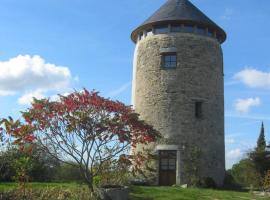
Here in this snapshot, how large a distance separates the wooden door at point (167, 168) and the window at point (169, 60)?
420cm

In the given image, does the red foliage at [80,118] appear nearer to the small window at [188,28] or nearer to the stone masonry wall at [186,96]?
the stone masonry wall at [186,96]

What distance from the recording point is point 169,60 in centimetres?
2250

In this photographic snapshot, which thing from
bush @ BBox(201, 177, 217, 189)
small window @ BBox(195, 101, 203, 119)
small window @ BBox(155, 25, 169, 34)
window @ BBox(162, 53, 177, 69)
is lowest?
bush @ BBox(201, 177, 217, 189)

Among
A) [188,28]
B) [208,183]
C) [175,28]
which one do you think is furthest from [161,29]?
[208,183]

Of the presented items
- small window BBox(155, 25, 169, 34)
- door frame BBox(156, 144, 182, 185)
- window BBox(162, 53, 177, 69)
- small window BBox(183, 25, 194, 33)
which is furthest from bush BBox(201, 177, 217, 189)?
small window BBox(155, 25, 169, 34)

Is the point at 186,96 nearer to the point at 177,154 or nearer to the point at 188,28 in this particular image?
the point at 177,154

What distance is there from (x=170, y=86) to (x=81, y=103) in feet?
31.2

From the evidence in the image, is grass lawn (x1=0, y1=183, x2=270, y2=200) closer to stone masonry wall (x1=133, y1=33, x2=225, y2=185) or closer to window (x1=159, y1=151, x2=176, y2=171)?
window (x1=159, y1=151, x2=176, y2=171)

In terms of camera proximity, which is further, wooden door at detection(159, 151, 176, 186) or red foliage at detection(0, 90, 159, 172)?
wooden door at detection(159, 151, 176, 186)

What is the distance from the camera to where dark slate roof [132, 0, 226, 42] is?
22234 millimetres

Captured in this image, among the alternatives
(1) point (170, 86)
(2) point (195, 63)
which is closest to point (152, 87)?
(1) point (170, 86)

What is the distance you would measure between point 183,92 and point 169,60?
1.76 m

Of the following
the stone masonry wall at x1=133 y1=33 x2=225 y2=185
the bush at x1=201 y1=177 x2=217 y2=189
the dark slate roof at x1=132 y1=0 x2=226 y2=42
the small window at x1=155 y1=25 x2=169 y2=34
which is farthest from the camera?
the small window at x1=155 y1=25 x2=169 y2=34

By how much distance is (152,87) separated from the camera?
883 inches
